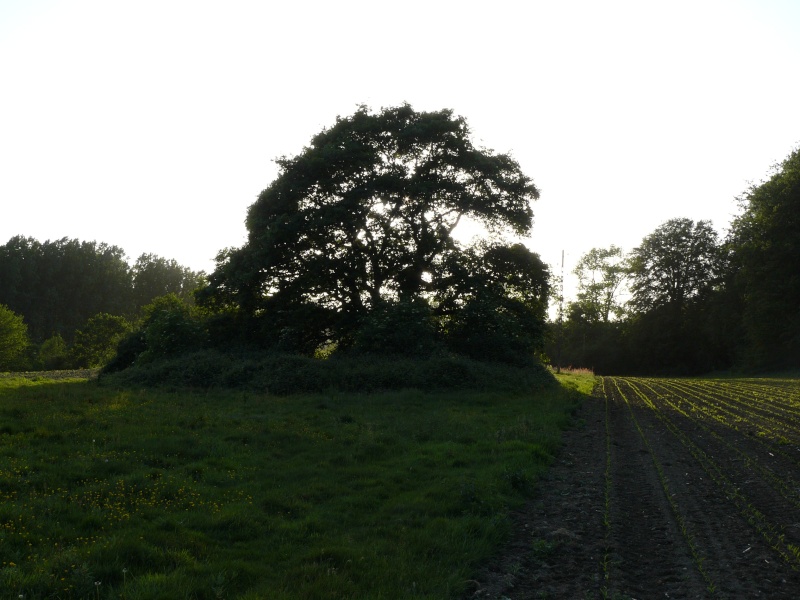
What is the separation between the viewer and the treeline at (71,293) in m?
73.1

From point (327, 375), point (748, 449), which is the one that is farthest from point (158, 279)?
point (748, 449)

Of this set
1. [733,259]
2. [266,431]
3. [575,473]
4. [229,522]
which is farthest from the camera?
[733,259]

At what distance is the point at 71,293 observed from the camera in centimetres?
10606

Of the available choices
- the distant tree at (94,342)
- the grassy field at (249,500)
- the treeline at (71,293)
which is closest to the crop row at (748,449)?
the grassy field at (249,500)

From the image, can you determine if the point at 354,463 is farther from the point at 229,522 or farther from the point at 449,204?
the point at 449,204

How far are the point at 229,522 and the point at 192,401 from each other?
42.9 feet

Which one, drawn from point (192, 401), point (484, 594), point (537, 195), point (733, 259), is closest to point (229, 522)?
point (484, 594)

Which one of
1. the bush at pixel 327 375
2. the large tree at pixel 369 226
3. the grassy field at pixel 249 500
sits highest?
the large tree at pixel 369 226

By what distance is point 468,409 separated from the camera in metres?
20.5

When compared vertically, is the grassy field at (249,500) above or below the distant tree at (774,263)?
below

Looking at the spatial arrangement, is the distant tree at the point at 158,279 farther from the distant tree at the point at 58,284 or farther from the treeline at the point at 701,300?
the treeline at the point at 701,300

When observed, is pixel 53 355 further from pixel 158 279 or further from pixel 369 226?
pixel 369 226

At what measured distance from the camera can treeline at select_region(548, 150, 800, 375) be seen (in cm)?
5175

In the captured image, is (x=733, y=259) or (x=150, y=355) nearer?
(x=150, y=355)
